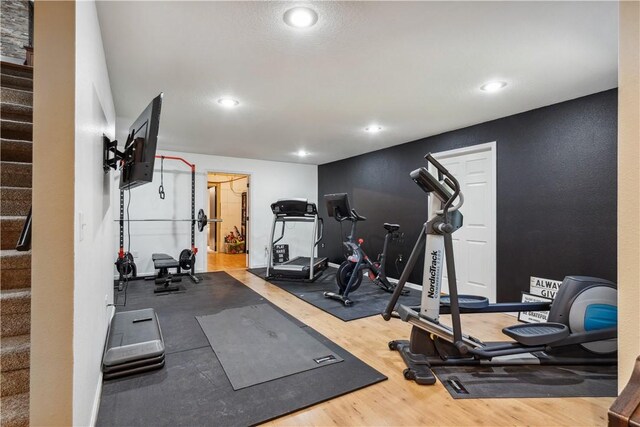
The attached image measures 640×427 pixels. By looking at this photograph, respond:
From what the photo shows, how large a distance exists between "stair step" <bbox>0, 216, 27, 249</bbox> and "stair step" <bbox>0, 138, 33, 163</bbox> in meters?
0.54

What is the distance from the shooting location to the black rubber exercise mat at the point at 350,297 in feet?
11.9

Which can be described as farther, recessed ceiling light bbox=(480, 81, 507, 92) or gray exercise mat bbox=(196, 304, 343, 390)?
recessed ceiling light bbox=(480, 81, 507, 92)

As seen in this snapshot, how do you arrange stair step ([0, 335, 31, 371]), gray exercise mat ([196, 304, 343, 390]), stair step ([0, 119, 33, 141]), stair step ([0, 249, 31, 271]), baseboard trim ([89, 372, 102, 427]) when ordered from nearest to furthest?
stair step ([0, 335, 31, 371]) → stair step ([0, 249, 31, 271]) → baseboard trim ([89, 372, 102, 427]) → stair step ([0, 119, 33, 141]) → gray exercise mat ([196, 304, 343, 390])

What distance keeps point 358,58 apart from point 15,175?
241 cm

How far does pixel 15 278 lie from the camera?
5.08 ft

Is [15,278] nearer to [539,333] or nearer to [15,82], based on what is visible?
[15,82]

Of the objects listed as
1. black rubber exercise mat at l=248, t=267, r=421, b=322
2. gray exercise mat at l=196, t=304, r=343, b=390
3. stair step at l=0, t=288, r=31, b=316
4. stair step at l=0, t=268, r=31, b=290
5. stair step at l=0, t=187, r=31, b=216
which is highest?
stair step at l=0, t=187, r=31, b=216

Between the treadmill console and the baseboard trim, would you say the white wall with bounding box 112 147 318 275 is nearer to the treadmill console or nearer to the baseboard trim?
the treadmill console

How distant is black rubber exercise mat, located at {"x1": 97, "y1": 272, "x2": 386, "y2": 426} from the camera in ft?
5.70

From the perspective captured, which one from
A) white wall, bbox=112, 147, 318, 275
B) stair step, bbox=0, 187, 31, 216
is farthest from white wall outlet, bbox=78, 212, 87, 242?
white wall, bbox=112, 147, 318, 275

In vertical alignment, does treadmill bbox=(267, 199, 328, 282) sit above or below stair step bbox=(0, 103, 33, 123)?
below

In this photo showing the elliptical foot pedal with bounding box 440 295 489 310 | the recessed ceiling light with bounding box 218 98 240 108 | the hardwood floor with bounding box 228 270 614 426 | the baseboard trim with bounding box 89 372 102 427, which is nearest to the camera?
the baseboard trim with bounding box 89 372 102 427

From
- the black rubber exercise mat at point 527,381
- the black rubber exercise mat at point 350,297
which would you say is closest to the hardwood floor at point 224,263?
the black rubber exercise mat at point 350,297

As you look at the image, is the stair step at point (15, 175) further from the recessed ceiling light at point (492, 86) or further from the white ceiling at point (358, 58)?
the recessed ceiling light at point (492, 86)
